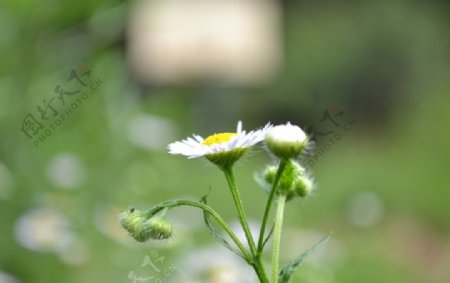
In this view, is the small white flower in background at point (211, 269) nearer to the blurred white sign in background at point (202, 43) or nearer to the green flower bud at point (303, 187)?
the green flower bud at point (303, 187)

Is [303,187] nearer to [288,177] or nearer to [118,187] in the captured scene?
[288,177]

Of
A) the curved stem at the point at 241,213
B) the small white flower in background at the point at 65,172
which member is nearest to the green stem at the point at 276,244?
the curved stem at the point at 241,213

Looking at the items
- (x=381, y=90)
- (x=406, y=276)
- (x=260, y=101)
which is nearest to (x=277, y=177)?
(x=406, y=276)

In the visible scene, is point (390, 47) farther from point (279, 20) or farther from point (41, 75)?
point (41, 75)
